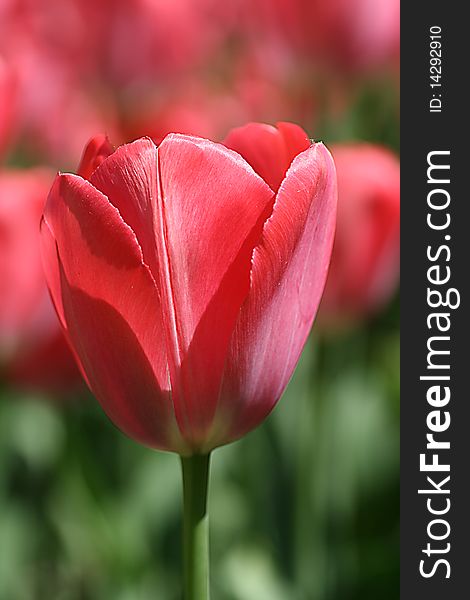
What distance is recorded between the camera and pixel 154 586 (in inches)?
49.3

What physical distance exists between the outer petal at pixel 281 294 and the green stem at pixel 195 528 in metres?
0.02

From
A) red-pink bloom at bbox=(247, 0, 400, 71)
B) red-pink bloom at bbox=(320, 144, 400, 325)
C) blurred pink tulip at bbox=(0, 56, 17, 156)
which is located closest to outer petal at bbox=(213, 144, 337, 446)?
blurred pink tulip at bbox=(0, 56, 17, 156)

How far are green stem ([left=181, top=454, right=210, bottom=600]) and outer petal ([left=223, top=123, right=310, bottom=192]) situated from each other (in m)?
0.15

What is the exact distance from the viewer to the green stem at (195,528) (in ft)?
1.82

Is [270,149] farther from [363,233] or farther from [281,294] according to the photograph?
[363,233]

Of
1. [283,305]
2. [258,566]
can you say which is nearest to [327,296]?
[258,566]

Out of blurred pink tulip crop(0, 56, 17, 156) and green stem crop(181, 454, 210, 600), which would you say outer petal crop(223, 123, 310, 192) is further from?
blurred pink tulip crop(0, 56, 17, 156)

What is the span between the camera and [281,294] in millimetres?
561

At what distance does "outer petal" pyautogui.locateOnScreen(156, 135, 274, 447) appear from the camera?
548mm

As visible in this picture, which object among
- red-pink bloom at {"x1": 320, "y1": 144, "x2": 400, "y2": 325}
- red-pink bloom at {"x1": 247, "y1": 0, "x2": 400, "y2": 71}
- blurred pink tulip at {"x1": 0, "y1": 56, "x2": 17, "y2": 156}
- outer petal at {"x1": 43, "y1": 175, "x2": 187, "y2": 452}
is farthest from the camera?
red-pink bloom at {"x1": 247, "y1": 0, "x2": 400, "y2": 71}

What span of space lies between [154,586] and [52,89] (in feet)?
2.61

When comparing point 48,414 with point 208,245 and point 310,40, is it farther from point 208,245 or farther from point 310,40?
point 208,245

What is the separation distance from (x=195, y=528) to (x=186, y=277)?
12 centimetres

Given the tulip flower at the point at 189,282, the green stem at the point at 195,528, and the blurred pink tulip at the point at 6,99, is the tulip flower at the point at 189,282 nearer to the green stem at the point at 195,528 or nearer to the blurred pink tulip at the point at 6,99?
the green stem at the point at 195,528
